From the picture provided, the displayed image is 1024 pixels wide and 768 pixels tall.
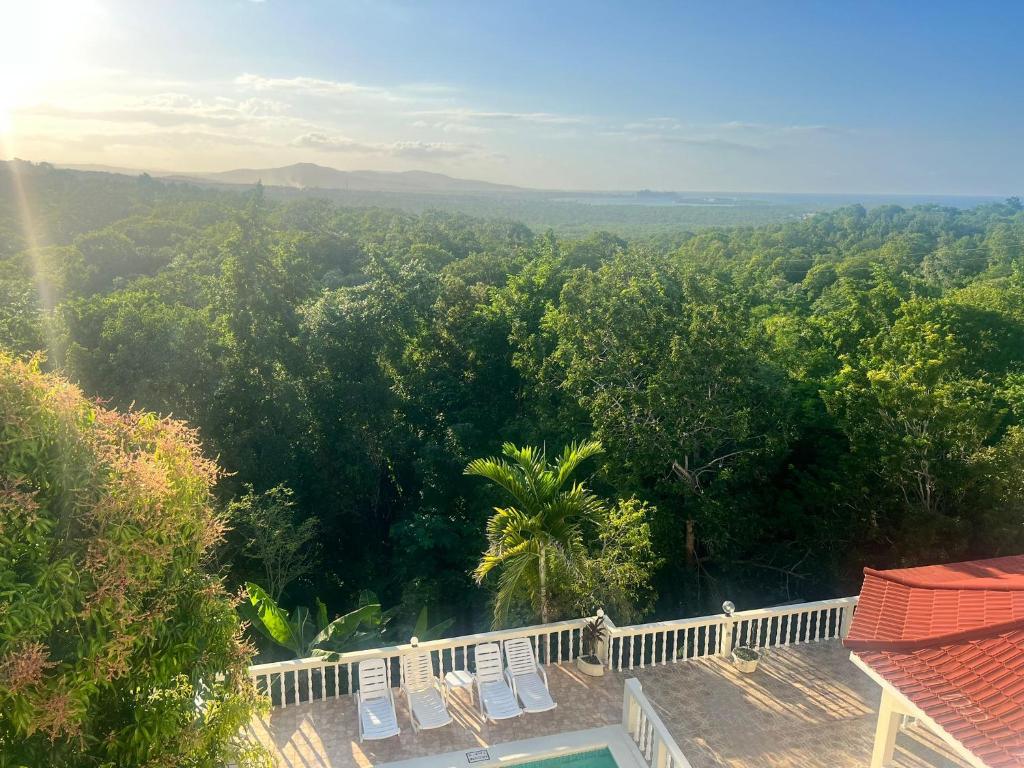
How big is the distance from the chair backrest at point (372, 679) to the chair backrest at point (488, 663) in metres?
1.00

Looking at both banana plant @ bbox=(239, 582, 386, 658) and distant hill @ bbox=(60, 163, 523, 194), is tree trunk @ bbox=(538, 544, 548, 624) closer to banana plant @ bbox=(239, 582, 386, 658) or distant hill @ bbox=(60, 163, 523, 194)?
banana plant @ bbox=(239, 582, 386, 658)

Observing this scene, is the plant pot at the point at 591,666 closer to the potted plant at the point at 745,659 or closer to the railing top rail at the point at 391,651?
the railing top rail at the point at 391,651

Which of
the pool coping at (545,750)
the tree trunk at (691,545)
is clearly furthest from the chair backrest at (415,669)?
the tree trunk at (691,545)

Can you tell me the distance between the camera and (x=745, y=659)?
8.07 m

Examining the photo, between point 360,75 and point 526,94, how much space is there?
7479 millimetres

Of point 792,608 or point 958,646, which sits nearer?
point 958,646

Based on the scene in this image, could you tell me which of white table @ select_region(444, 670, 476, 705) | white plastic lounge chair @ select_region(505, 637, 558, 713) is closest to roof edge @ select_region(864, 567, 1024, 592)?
white plastic lounge chair @ select_region(505, 637, 558, 713)

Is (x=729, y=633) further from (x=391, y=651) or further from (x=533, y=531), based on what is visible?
(x=391, y=651)

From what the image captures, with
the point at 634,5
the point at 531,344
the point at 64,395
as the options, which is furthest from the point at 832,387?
the point at 64,395

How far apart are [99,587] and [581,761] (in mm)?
5249

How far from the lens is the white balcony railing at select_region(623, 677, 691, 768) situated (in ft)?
20.1

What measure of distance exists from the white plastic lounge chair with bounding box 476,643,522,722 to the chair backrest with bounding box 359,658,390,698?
1010 millimetres

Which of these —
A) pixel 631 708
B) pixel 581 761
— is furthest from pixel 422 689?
pixel 631 708

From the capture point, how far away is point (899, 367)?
1194 cm
